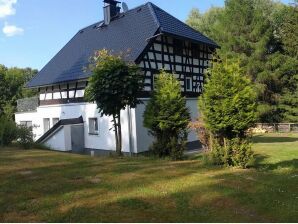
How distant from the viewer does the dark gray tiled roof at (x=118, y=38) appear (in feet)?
74.2

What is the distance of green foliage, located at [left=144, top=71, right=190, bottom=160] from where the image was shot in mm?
14164

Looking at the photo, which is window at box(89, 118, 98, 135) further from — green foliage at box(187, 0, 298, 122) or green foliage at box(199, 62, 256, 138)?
green foliage at box(187, 0, 298, 122)

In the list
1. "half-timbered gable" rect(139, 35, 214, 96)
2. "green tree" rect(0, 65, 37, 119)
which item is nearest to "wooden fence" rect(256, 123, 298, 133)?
"half-timbered gable" rect(139, 35, 214, 96)

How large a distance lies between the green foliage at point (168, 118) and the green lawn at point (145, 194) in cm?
299

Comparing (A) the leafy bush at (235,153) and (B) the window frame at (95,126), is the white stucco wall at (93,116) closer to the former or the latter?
(B) the window frame at (95,126)

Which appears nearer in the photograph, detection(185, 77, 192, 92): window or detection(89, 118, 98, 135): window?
detection(89, 118, 98, 135): window

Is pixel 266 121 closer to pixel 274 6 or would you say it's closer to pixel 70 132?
pixel 274 6

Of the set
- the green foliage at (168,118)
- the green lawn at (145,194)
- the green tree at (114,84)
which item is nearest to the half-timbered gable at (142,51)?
the green tree at (114,84)

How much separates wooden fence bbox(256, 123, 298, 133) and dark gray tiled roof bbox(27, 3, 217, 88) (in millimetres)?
14610

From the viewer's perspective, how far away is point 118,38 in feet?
79.1

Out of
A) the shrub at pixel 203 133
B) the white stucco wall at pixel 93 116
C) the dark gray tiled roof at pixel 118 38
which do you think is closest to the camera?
the shrub at pixel 203 133

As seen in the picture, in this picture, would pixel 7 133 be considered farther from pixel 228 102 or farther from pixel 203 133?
pixel 228 102

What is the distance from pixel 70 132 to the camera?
23.7 meters

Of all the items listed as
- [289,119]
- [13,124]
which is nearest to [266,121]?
[289,119]
